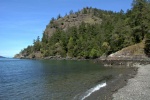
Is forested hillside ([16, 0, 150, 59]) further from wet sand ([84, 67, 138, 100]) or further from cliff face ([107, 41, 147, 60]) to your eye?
wet sand ([84, 67, 138, 100])

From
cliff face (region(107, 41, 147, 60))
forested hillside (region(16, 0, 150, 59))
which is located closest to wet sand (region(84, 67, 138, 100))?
cliff face (region(107, 41, 147, 60))

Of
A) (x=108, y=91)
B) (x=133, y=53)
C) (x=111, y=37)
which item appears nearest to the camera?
(x=108, y=91)

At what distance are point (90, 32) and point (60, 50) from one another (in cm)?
2950

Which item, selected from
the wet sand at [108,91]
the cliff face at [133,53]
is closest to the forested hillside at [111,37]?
the cliff face at [133,53]

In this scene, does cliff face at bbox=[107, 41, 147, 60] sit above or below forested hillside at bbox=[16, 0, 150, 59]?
below

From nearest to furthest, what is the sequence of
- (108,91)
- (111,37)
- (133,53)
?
(108,91) < (133,53) < (111,37)

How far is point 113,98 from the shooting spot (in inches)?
992

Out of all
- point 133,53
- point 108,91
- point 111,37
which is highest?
point 111,37

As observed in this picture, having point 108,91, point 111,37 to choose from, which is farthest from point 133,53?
point 108,91

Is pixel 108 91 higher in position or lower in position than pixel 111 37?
lower

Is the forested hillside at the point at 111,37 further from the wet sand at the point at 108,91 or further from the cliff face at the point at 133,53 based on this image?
the wet sand at the point at 108,91

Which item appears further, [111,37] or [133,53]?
[111,37]

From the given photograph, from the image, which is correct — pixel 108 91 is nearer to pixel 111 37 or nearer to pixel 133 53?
pixel 133 53

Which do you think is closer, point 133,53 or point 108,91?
point 108,91
